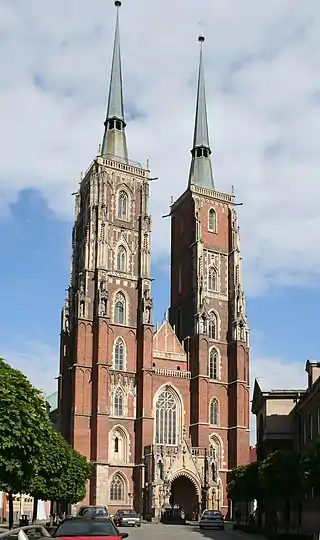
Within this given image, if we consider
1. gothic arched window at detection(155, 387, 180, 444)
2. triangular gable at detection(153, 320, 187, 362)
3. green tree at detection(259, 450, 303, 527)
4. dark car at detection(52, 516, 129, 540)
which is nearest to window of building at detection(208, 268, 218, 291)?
triangular gable at detection(153, 320, 187, 362)

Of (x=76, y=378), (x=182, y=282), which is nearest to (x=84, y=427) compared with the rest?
(x=76, y=378)

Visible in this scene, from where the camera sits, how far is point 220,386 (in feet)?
272

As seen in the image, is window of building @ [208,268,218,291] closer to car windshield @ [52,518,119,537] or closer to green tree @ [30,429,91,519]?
green tree @ [30,429,91,519]

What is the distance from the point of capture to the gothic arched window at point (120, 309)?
3130 inches

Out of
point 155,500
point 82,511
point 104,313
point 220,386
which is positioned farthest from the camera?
point 220,386

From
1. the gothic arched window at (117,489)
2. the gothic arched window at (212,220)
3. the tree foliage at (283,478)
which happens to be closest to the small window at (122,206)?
the gothic arched window at (212,220)

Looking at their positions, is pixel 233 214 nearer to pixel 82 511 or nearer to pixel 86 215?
pixel 86 215

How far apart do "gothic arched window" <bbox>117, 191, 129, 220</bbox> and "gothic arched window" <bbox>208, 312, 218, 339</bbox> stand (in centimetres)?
1401

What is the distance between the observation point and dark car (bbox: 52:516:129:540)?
20219 millimetres

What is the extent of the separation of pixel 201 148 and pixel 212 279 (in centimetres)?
1801

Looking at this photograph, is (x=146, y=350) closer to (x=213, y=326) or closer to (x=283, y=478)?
(x=213, y=326)

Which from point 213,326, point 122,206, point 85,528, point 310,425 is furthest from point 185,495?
point 85,528

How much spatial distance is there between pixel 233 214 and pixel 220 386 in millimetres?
19979

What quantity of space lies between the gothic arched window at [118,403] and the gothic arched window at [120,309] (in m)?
7.12
